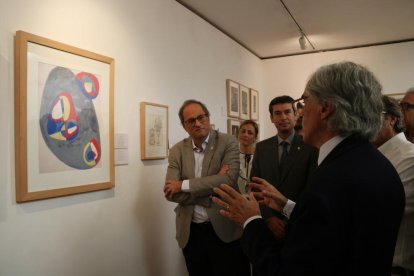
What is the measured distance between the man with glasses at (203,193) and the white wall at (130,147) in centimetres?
47

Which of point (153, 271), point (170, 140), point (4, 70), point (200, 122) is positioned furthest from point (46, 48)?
point (153, 271)

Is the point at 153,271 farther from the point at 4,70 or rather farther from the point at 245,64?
the point at 245,64

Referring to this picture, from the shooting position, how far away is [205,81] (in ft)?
12.1

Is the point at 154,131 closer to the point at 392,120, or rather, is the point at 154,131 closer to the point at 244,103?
the point at 392,120

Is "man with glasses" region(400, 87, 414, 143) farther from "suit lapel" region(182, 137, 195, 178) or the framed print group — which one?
the framed print group

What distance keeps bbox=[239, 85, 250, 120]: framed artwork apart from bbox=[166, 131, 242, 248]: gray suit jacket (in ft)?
8.07

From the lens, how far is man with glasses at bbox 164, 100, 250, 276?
6.90 feet

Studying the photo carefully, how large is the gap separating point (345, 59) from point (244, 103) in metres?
1.80

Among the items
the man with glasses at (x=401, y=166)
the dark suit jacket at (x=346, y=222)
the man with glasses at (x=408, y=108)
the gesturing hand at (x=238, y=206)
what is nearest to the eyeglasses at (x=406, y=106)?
the man with glasses at (x=408, y=108)

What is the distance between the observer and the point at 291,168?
212cm

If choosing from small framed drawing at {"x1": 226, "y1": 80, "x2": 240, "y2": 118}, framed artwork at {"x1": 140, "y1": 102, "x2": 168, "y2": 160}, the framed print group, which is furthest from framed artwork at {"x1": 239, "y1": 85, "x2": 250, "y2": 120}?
framed artwork at {"x1": 140, "y1": 102, "x2": 168, "y2": 160}

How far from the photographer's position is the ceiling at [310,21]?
11.2ft

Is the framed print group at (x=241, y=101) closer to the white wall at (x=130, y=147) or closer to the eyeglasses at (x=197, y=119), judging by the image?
the white wall at (x=130, y=147)

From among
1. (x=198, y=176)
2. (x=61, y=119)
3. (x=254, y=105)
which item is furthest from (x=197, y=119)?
Answer: (x=254, y=105)
